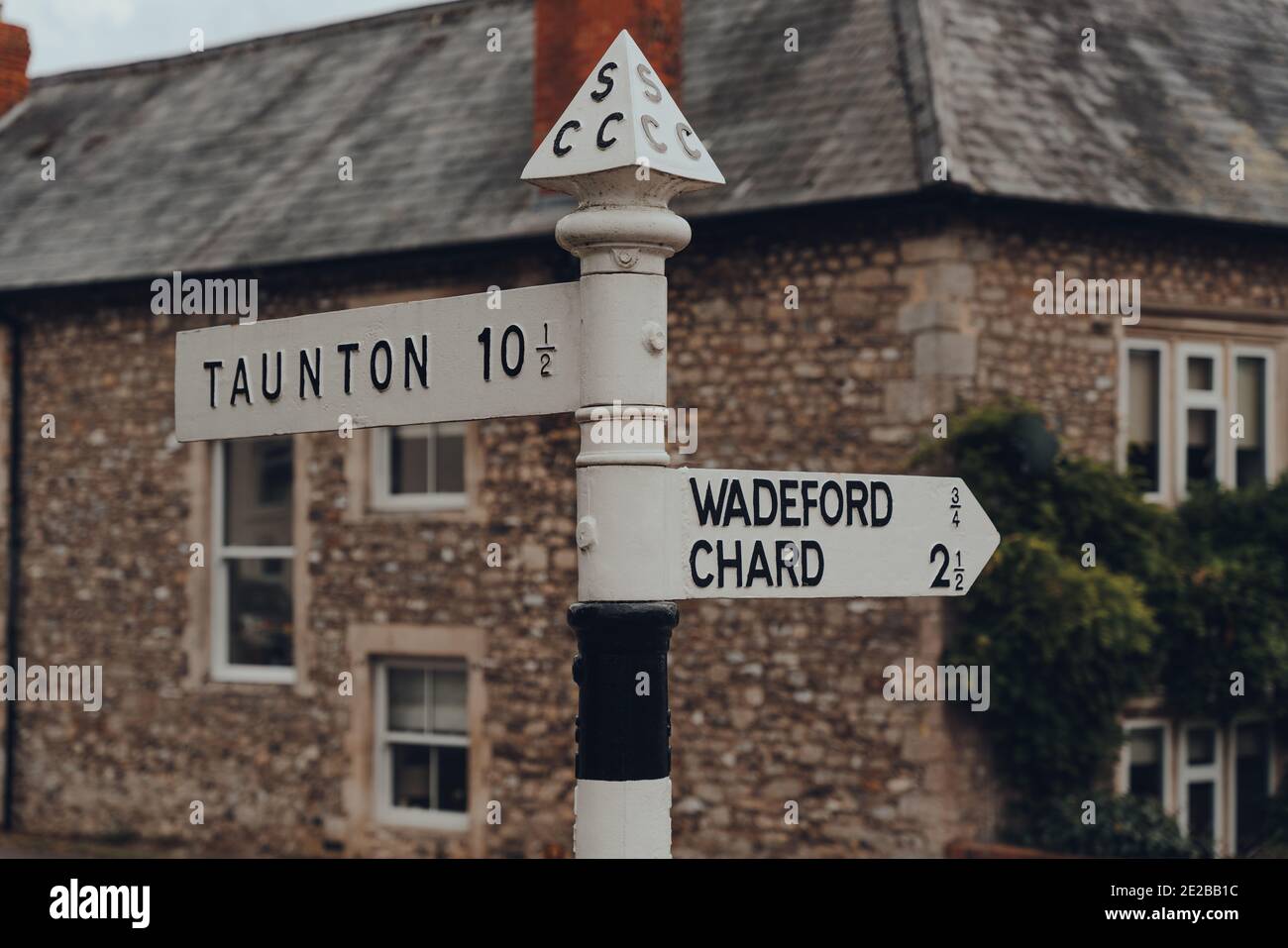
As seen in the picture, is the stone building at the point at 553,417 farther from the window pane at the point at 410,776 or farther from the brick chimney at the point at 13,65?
the brick chimney at the point at 13,65

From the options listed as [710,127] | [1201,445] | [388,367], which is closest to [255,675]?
[710,127]

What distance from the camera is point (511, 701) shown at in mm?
11648

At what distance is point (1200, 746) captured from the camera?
1114 cm

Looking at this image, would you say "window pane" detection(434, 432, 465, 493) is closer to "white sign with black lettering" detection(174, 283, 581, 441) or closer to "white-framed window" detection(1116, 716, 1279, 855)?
"white-framed window" detection(1116, 716, 1279, 855)

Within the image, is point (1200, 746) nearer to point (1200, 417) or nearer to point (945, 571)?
point (1200, 417)

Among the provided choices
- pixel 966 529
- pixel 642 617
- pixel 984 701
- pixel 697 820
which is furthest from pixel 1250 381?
pixel 642 617

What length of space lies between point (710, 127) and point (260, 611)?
16.1 feet

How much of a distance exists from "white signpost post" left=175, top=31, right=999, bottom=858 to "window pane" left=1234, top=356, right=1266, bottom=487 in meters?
8.49

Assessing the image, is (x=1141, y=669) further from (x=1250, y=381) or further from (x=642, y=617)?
(x=642, y=617)

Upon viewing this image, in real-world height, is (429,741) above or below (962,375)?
below

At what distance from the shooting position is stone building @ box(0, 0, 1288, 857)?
10297 millimetres

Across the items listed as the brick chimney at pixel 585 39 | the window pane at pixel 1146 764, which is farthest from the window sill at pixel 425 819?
the brick chimney at pixel 585 39

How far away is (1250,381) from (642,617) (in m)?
9.27

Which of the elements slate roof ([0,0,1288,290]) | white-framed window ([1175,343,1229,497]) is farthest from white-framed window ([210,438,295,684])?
white-framed window ([1175,343,1229,497])
